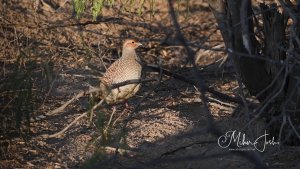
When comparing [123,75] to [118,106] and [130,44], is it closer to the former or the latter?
[118,106]

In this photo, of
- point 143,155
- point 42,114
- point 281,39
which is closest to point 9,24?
point 42,114

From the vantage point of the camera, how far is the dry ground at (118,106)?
18.0ft

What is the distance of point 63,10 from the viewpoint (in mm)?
9219

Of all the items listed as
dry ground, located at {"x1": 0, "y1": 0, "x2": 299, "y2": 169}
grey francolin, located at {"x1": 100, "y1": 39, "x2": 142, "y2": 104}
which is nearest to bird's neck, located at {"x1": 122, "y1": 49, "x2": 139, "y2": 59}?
grey francolin, located at {"x1": 100, "y1": 39, "x2": 142, "y2": 104}

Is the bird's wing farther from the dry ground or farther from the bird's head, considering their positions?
the bird's head

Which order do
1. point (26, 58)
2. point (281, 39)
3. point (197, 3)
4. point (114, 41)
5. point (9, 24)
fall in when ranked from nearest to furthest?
point (281, 39)
point (26, 58)
point (9, 24)
point (114, 41)
point (197, 3)

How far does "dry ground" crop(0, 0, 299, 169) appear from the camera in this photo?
5492 mm

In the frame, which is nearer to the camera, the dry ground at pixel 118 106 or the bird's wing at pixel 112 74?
the dry ground at pixel 118 106

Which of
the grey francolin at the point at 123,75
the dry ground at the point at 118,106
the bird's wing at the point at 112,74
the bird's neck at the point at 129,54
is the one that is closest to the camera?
the dry ground at the point at 118,106

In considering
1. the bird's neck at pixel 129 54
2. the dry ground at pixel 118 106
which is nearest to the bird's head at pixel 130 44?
the bird's neck at pixel 129 54

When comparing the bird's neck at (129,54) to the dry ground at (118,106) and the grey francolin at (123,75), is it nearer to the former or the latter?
the grey francolin at (123,75)

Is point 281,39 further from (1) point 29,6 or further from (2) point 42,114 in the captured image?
(1) point 29,6

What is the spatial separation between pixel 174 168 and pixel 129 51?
2.12m

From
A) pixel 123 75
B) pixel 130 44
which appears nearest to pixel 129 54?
pixel 130 44
